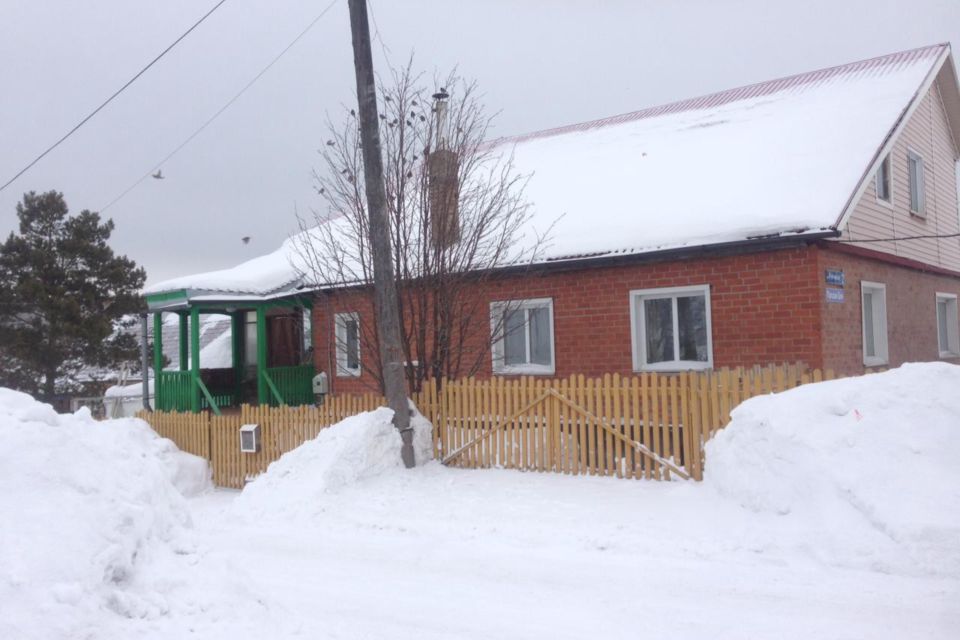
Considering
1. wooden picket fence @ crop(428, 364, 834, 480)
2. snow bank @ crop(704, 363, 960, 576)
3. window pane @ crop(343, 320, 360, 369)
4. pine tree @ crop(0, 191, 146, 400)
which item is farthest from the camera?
pine tree @ crop(0, 191, 146, 400)

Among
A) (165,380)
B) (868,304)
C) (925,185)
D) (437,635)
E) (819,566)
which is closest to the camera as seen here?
(437,635)

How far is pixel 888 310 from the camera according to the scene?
13.4 metres

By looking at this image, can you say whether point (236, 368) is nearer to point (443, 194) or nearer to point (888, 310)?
point (443, 194)

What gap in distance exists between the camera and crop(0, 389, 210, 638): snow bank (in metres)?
4.04

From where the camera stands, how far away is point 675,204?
12883 mm

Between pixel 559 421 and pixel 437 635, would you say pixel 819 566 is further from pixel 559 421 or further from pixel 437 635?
pixel 559 421

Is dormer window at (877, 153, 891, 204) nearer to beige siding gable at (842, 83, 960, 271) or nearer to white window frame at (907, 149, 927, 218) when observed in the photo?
beige siding gable at (842, 83, 960, 271)

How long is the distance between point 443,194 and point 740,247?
13.5 feet

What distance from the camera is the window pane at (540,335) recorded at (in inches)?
542

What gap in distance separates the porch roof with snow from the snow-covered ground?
3998 millimetres

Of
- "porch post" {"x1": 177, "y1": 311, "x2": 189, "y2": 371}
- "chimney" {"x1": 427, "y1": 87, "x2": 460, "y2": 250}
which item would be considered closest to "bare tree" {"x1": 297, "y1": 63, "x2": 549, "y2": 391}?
"chimney" {"x1": 427, "y1": 87, "x2": 460, "y2": 250}

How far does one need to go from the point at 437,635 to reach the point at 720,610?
1.94m

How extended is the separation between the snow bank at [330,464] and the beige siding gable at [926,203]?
6.62m

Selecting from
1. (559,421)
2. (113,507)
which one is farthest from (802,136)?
(113,507)
